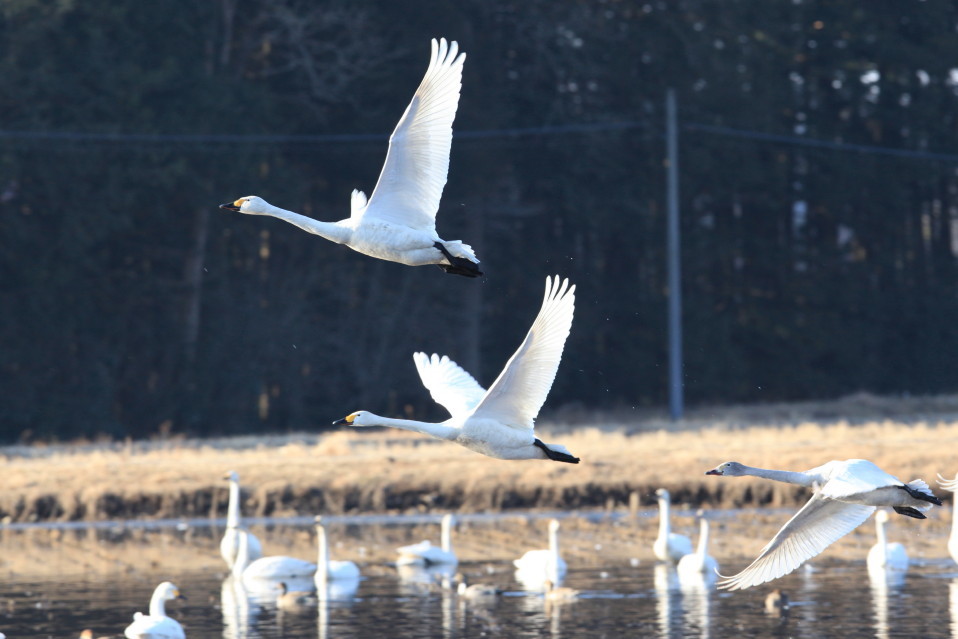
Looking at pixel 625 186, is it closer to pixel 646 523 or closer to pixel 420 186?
pixel 646 523

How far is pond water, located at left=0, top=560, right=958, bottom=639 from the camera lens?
14.3 meters

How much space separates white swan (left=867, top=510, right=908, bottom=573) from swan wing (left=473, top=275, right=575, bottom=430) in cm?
783

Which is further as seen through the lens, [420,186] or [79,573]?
[79,573]

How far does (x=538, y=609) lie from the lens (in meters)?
15.5

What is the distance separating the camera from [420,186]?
9984 millimetres

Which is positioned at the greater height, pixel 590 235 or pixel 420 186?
pixel 590 235

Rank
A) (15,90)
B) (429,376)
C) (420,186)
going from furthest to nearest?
(15,90) < (429,376) < (420,186)

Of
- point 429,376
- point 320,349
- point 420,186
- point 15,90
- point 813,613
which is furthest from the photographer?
point 320,349

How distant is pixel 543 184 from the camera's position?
127ft

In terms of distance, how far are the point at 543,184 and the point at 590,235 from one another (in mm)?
2144

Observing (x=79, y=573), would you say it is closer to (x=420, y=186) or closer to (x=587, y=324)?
(x=420, y=186)

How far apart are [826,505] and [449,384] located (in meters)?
2.62

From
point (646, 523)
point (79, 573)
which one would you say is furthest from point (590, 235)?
point (79, 573)

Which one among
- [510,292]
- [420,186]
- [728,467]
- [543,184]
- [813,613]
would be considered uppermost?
[543,184]
